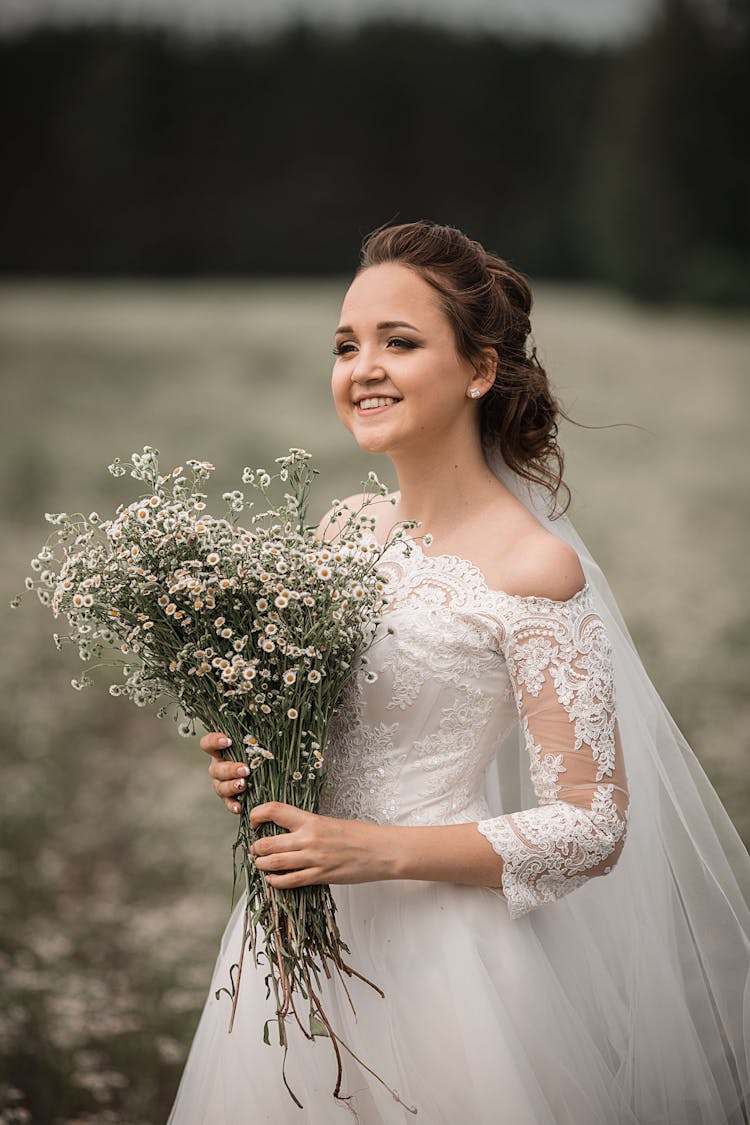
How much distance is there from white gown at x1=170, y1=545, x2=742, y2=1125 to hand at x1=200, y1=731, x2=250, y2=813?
0.28m

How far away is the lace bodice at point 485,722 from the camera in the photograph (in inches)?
81.5

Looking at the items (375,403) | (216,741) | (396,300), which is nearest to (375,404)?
(375,403)

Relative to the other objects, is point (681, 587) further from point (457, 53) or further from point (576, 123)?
point (457, 53)

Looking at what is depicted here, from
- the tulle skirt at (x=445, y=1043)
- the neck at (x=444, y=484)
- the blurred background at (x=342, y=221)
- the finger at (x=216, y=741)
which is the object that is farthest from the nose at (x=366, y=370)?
the blurred background at (x=342, y=221)

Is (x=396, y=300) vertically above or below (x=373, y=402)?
above

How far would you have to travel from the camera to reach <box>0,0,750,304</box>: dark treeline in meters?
9.60

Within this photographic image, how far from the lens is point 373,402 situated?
228cm

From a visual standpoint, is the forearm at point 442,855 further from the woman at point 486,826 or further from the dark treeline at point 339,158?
the dark treeline at point 339,158

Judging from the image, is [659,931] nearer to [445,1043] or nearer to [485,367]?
[445,1043]

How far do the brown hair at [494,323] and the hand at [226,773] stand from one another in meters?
0.92

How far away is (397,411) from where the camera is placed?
2.26 metres

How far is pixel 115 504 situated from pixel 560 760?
6758 mm

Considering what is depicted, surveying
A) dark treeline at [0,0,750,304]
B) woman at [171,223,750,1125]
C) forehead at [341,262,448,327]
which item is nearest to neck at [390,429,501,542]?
woman at [171,223,750,1125]

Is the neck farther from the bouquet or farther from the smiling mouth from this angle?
the bouquet
